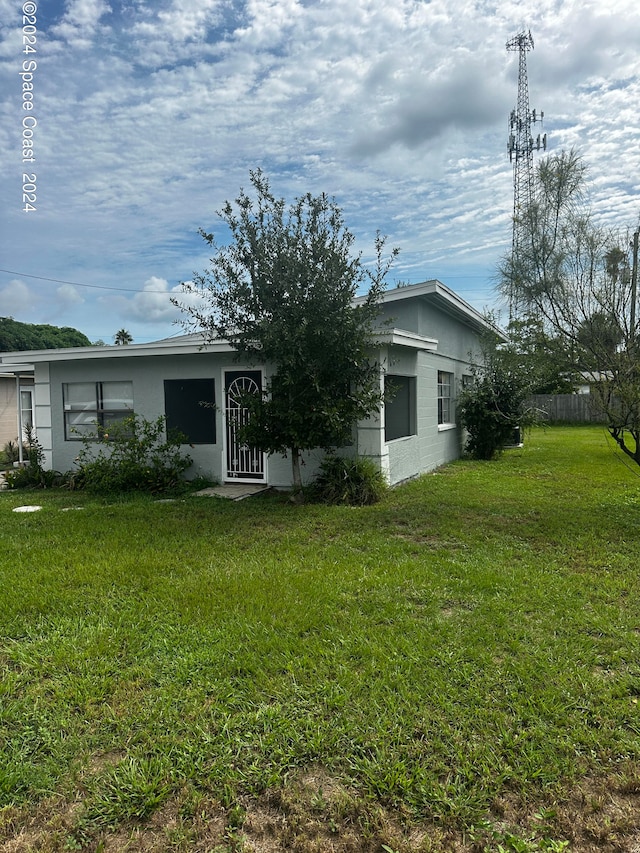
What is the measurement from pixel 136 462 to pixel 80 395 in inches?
90.6

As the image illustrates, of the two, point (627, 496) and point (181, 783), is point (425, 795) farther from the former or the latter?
point (627, 496)

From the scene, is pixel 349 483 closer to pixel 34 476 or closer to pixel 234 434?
pixel 234 434

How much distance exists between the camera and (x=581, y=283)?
21.6 feet

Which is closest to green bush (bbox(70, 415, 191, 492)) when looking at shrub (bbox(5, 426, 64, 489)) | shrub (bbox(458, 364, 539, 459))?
shrub (bbox(5, 426, 64, 489))

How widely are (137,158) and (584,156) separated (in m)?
9.41

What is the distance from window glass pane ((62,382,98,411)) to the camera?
10594 millimetres

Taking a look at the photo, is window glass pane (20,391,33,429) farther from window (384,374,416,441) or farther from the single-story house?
window (384,374,416,441)

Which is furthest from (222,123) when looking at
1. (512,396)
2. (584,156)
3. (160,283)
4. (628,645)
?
(160,283)

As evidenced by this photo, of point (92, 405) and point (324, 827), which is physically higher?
point (92, 405)

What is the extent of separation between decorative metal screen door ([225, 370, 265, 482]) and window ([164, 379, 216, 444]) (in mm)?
326

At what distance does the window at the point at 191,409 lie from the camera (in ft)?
32.5

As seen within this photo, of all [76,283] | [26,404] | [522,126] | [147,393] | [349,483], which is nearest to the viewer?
[349,483]

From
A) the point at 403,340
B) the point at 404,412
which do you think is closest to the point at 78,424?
the point at 404,412

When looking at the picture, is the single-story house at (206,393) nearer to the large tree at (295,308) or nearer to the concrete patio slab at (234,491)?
the concrete patio slab at (234,491)
